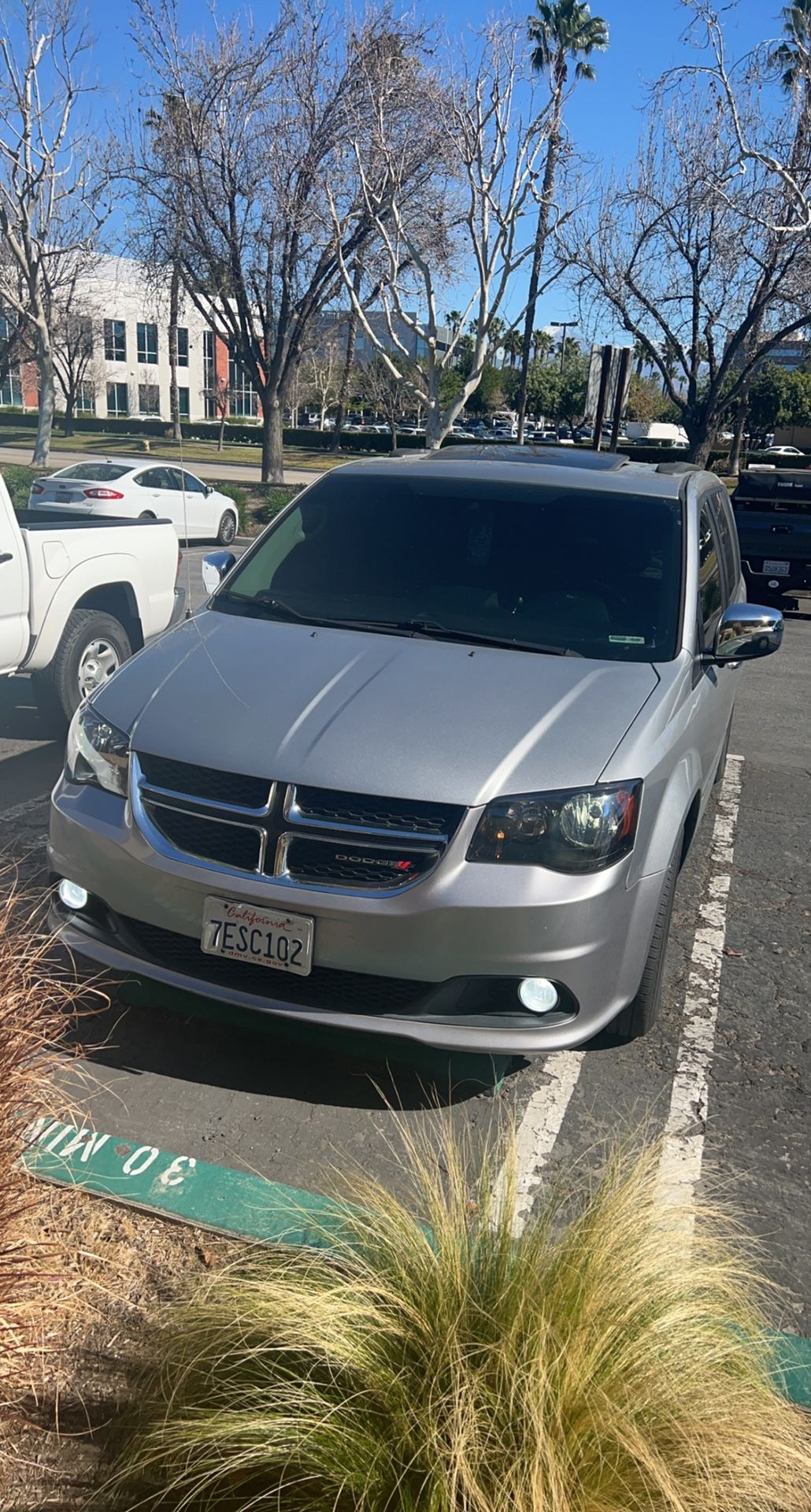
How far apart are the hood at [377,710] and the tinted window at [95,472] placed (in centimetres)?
1467

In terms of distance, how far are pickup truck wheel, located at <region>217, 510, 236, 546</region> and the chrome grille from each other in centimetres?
1737

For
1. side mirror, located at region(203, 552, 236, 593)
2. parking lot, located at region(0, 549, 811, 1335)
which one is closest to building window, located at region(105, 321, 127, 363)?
side mirror, located at region(203, 552, 236, 593)

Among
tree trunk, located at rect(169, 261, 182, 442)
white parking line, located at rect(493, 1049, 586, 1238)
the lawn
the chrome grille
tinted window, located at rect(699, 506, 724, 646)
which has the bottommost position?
the lawn

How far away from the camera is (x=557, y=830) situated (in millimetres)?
3229

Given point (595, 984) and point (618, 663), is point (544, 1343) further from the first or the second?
point (618, 663)

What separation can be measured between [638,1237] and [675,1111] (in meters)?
1.40

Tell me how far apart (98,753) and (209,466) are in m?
39.6

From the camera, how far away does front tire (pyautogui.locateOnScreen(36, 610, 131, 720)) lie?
7.35m

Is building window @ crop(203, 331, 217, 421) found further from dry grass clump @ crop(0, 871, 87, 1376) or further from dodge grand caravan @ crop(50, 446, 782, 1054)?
dry grass clump @ crop(0, 871, 87, 1376)

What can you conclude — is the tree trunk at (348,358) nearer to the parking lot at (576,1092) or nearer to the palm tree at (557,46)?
the palm tree at (557,46)

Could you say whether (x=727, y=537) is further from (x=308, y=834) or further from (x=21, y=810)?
(x=21, y=810)

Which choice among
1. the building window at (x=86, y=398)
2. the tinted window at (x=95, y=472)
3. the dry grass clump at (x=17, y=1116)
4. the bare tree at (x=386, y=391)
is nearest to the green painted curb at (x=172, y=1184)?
the dry grass clump at (x=17, y=1116)

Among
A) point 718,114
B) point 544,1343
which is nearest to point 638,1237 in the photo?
point 544,1343

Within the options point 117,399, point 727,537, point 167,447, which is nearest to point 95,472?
point 727,537
